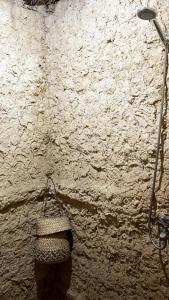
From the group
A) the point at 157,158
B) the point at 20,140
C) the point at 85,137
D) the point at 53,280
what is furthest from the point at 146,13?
the point at 53,280

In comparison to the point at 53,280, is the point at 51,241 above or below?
above

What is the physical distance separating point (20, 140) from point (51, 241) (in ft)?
2.53

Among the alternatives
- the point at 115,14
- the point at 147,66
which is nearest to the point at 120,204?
the point at 147,66

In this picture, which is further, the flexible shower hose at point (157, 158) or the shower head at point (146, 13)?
the flexible shower hose at point (157, 158)

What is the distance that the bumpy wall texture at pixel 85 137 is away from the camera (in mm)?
1672

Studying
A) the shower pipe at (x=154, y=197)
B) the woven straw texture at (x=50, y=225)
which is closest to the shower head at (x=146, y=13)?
the shower pipe at (x=154, y=197)

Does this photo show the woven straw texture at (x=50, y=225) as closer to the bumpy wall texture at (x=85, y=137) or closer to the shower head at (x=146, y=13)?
the bumpy wall texture at (x=85, y=137)

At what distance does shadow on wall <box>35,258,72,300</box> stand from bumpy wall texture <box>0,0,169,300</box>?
35 millimetres

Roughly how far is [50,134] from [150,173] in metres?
0.93

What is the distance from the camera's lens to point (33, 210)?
2201 millimetres

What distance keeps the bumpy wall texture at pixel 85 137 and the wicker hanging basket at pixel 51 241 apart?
138mm

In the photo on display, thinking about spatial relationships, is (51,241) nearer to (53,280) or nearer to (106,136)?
(53,280)

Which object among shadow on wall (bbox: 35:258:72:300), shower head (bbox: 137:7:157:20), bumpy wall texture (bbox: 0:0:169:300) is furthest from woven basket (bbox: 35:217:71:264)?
shower head (bbox: 137:7:157:20)

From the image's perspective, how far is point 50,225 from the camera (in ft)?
6.68
